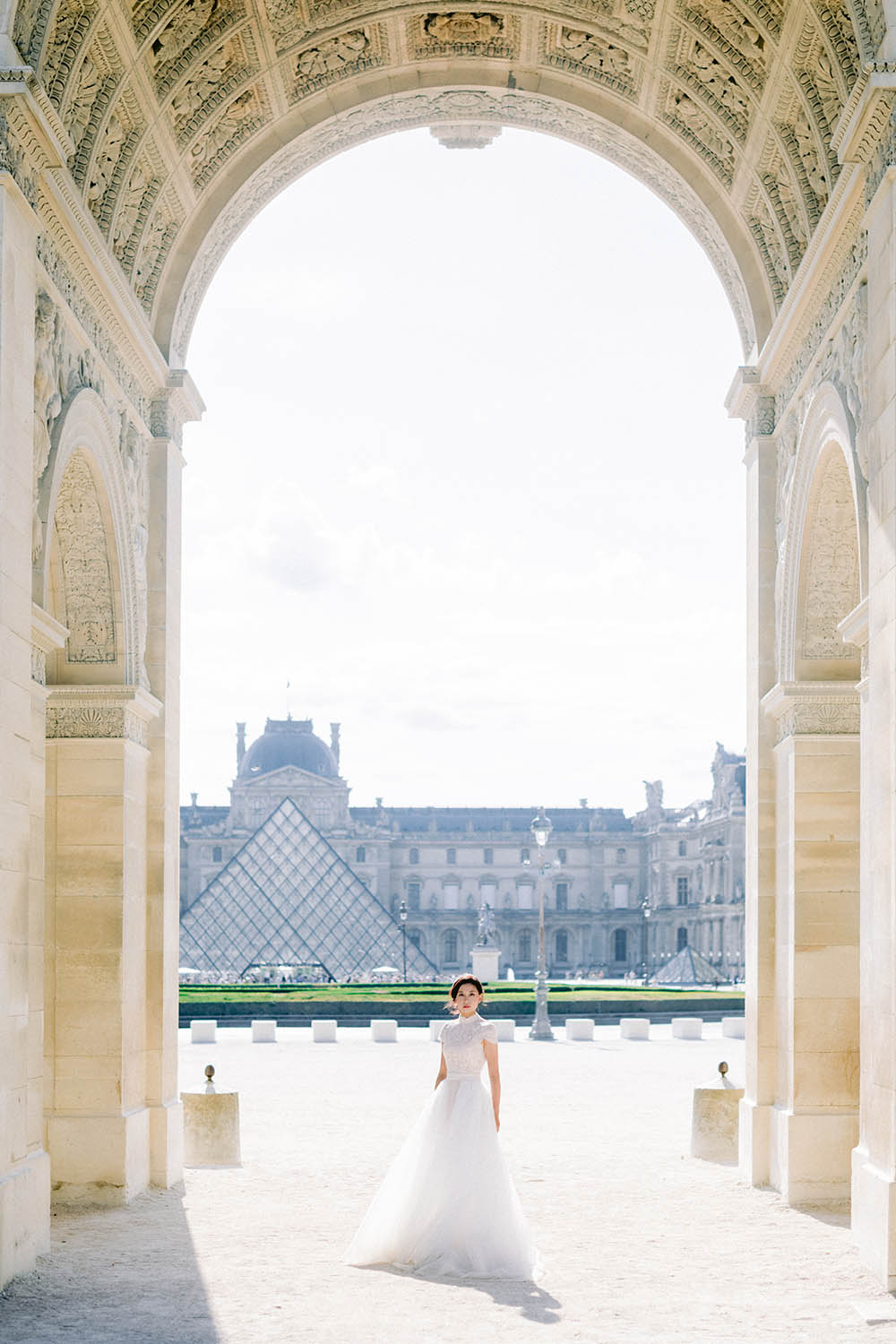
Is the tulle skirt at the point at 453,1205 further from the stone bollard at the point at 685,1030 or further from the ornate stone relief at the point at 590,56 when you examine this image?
the stone bollard at the point at 685,1030

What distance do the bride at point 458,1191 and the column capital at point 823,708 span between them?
3.85 meters

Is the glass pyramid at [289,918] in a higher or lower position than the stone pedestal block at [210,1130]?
lower

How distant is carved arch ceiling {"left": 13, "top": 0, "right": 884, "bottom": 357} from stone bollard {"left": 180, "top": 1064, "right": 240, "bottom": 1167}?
6065mm

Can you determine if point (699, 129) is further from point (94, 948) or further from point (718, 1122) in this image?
point (718, 1122)

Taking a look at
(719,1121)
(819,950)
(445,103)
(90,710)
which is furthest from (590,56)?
(719,1121)

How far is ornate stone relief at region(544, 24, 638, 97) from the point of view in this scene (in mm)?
13406

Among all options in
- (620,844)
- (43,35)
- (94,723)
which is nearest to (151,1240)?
(94,723)

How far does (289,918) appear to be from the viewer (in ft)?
206

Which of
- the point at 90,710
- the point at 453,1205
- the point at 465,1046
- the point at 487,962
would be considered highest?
the point at 90,710

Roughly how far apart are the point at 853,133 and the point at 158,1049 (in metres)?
8.01

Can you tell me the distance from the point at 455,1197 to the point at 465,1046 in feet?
2.65

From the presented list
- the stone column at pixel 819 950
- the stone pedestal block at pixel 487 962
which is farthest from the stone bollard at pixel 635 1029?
the stone pedestal block at pixel 487 962

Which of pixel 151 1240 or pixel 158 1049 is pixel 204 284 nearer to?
pixel 158 1049

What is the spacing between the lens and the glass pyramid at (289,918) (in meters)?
61.1
